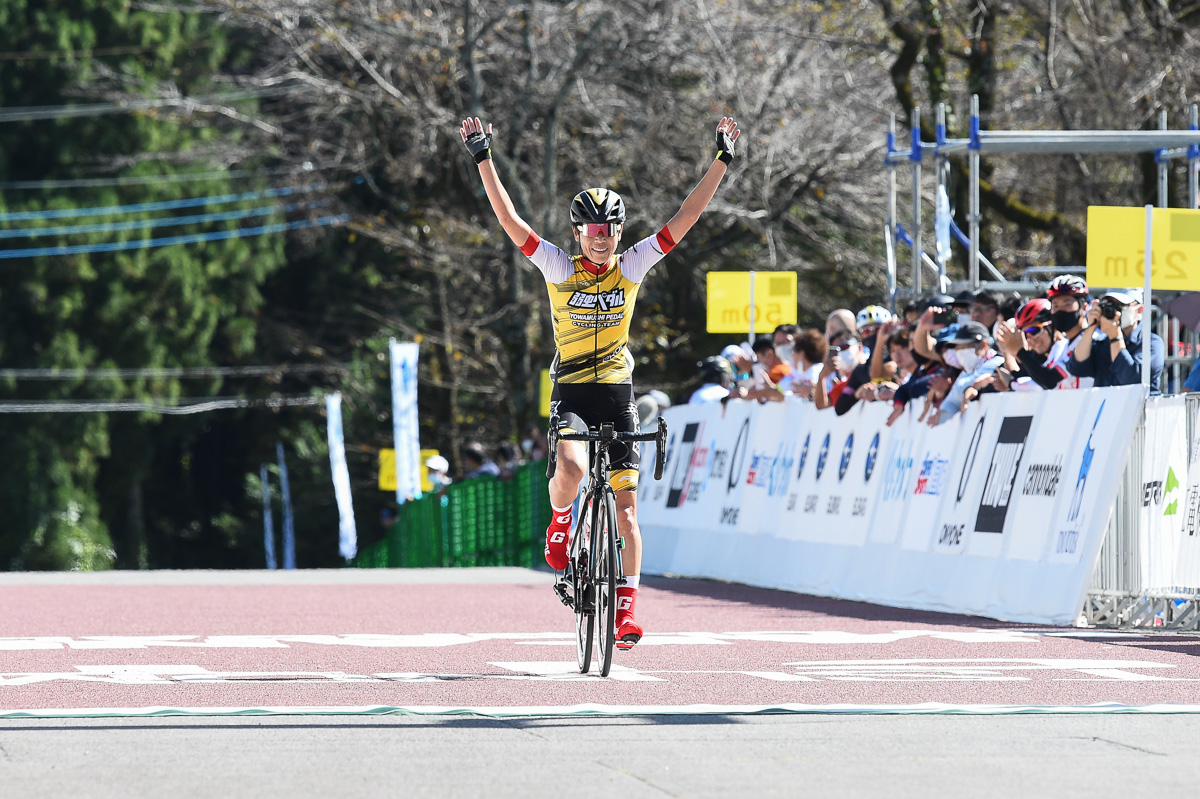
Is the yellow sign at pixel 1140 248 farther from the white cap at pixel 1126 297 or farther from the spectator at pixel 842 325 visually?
the spectator at pixel 842 325

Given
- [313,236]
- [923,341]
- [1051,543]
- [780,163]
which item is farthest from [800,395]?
[313,236]

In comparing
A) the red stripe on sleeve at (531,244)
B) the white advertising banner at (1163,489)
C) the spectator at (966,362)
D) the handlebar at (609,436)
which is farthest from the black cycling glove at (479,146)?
the spectator at (966,362)

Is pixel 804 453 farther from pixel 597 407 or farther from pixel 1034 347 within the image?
pixel 597 407

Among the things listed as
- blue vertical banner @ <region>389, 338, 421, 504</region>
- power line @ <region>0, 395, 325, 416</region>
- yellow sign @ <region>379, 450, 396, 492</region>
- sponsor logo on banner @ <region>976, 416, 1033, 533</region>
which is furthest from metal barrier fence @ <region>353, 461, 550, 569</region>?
power line @ <region>0, 395, 325, 416</region>

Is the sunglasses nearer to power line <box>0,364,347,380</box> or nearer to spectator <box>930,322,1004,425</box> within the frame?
spectator <box>930,322,1004,425</box>

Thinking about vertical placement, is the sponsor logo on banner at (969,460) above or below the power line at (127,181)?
below

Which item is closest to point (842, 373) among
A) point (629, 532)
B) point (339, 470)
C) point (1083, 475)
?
point (1083, 475)

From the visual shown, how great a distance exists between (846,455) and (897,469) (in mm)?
1040

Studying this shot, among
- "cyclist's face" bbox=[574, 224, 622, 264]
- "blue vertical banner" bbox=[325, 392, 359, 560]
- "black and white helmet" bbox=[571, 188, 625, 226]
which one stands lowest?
"blue vertical banner" bbox=[325, 392, 359, 560]

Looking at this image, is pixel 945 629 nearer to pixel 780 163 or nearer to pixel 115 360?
pixel 780 163

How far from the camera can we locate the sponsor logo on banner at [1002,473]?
14.2 m

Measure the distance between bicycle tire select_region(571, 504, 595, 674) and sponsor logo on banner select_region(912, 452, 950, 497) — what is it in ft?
20.1

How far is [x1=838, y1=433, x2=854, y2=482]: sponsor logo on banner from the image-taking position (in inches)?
672

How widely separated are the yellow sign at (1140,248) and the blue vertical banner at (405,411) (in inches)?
841
